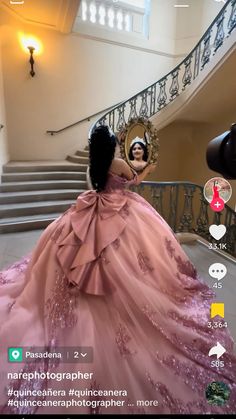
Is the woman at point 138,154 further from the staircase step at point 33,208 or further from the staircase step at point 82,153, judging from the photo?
the staircase step at point 82,153

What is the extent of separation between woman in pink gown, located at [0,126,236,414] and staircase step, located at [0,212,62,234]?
993mm

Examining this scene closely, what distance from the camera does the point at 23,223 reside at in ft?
6.51

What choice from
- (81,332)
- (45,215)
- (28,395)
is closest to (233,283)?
(81,332)

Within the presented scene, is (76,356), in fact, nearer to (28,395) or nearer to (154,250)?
(28,395)

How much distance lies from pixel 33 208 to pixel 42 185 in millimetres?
407

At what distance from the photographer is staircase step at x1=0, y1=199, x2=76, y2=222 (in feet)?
6.97

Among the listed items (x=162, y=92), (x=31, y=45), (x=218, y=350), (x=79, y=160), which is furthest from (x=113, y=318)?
(x=31, y=45)

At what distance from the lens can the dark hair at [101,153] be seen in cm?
81

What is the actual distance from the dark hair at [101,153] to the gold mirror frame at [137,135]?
75mm

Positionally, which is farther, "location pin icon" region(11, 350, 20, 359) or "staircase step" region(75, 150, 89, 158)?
"staircase step" region(75, 150, 89, 158)

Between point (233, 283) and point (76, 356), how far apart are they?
0.50 m

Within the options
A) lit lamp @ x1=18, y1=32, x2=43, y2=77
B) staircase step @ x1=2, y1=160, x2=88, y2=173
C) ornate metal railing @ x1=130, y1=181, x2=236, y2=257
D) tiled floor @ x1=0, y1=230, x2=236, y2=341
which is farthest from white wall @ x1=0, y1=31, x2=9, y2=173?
ornate metal railing @ x1=130, y1=181, x2=236, y2=257

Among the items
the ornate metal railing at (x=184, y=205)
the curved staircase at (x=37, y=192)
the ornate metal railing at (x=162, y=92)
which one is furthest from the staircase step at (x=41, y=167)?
the ornate metal railing at (x=184, y=205)

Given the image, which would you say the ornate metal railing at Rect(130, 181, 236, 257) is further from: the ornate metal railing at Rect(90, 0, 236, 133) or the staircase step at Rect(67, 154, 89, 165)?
the staircase step at Rect(67, 154, 89, 165)
